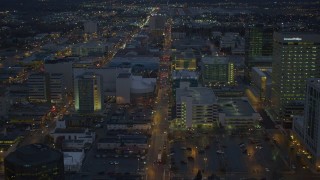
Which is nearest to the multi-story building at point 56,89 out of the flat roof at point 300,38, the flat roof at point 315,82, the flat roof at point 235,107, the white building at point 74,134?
the white building at point 74,134

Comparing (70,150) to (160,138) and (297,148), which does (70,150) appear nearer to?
(160,138)

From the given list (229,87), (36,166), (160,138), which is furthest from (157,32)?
(36,166)

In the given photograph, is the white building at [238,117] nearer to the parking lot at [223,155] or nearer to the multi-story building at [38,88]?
the parking lot at [223,155]

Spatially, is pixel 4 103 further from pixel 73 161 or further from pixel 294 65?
pixel 294 65

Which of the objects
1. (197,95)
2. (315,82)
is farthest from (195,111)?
(315,82)

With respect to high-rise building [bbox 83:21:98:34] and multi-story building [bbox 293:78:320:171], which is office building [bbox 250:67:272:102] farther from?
high-rise building [bbox 83:21:98:34]

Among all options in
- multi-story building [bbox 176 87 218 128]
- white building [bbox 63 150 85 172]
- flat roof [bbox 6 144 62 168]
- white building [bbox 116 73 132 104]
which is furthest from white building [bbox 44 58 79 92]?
flat roof [bbox 6 144 62 168]
